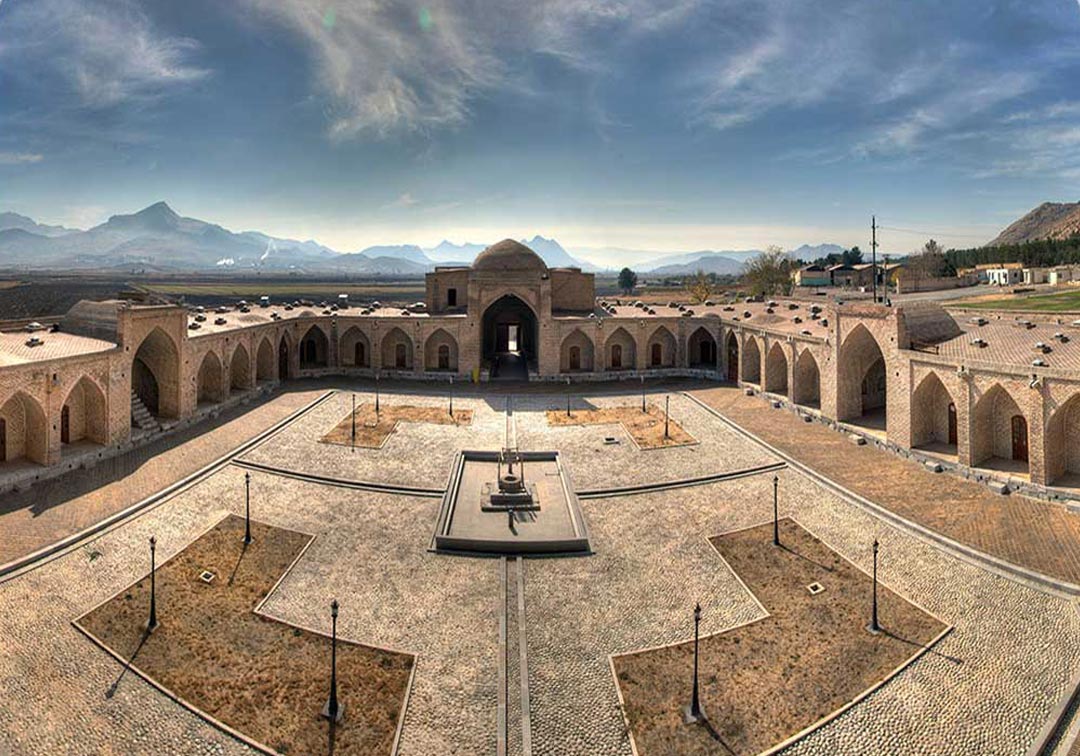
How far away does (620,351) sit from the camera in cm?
4691

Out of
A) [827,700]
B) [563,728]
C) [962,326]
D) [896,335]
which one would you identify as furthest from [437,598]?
[962,326]

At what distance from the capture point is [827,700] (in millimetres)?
12398

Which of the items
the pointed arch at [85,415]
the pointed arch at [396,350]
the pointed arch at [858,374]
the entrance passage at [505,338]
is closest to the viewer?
the pointed arch at [85,415]

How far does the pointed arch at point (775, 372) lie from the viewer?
38344mm

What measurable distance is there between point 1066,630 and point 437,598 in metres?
15.8

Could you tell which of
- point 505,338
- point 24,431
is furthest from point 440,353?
point 24,431

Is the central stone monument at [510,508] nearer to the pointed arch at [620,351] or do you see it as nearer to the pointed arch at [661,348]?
the pointed arch at [620,351]

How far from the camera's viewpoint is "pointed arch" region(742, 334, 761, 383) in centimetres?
4119

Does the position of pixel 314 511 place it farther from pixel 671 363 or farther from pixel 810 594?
pixel 671 363

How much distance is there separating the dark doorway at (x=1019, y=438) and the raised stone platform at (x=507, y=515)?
18.2 meters

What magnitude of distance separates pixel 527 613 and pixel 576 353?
32.5 metres

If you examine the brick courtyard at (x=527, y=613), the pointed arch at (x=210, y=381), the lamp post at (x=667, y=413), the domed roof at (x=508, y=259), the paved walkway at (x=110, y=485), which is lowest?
the brick courtyard at (x=527, y=613)

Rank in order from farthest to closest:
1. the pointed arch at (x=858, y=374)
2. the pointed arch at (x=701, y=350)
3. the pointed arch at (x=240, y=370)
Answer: the pointed arch at (x=701, y=350), the pointed arch at (x=240, y=370), the pointed arch at (x=858, y=374)

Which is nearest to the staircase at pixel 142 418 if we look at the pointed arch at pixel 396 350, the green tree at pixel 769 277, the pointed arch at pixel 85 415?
the pointed arch at pixel 85 415
